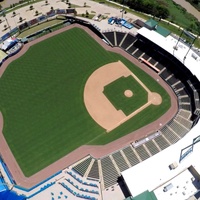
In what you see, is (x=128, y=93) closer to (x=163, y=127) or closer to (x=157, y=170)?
(x=163, y=127)

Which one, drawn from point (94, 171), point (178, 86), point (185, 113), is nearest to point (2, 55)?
point (94, 171)

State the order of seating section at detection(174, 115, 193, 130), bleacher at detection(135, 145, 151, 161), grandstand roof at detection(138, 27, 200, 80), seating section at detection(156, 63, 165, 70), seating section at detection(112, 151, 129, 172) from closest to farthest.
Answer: seating section at detection(112, 151, 129, 172), bleacher at detection(135, 145, 151, 161), seating section at detection(174, 115, 193, 130), grandstand roof at detection(138, 27, 200, 80), seating section at detection(156, 63, 165, 70)

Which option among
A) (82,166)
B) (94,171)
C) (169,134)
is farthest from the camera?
(169,134)

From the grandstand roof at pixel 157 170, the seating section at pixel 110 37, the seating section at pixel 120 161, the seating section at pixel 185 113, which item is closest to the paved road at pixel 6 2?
the seating section at pixel 110 37

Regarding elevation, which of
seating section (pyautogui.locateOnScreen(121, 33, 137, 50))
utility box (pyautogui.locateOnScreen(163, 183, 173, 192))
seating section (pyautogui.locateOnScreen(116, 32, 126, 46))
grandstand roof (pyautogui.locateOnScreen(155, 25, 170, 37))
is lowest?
utility box (pyautogui.locateOnScreen(163, 183, 173, 192))

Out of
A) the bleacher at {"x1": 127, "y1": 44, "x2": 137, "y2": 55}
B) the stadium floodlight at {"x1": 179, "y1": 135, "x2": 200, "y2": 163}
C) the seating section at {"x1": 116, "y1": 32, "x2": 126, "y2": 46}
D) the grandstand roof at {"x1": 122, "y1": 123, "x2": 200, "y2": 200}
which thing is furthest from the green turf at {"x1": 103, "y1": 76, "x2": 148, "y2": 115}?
the stadium floodlight at {"x1": 179, "y1": 135, "x2": 200, "y2": 163}

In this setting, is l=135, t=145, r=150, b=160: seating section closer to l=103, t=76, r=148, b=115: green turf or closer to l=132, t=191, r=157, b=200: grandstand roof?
l=132, t=191, r=157, b=200: grandstand roof

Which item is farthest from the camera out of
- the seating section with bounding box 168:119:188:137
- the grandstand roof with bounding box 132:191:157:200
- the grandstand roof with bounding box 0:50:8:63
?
the grandstand roof with bounding box 0:50:8:63
